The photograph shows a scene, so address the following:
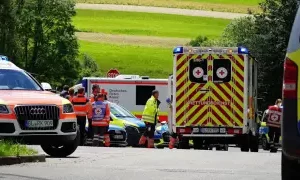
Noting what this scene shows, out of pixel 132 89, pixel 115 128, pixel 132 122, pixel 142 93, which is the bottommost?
pixel 115 128

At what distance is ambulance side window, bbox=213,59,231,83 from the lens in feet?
93.4

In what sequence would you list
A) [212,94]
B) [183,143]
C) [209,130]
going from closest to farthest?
[212,94] → [209,130] → [183,143]

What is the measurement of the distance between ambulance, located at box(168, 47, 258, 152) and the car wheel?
29.7 ft

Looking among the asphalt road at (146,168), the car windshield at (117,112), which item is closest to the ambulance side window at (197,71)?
the car windshield at (117,112)

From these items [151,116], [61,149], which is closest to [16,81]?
[61,149]

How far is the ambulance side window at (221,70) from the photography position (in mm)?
28453

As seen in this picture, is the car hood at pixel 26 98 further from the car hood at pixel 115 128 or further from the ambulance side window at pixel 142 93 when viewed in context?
the ambulance side window at pixel 142 93

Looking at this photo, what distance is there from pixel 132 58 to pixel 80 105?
64.8 m

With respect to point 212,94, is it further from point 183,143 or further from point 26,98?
point 26,98

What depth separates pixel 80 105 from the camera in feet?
97.0

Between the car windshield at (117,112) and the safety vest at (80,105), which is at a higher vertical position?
the safety vest at (80,105)

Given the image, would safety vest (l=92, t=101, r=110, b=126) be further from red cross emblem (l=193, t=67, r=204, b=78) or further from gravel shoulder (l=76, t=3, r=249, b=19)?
gravel shoulder (l=76, t=3, r=249, b=19)

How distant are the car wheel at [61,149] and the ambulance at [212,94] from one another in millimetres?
9066

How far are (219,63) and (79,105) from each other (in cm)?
396
